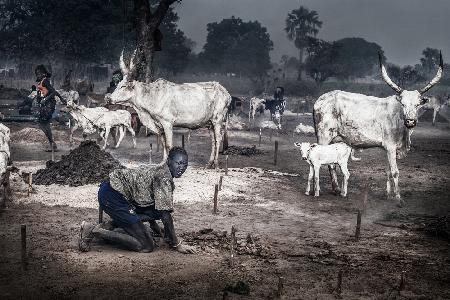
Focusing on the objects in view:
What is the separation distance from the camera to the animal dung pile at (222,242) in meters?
7.50

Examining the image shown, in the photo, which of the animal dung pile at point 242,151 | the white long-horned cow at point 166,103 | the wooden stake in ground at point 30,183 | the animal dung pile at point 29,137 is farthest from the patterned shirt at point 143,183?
the animal dung pile at point 29,137

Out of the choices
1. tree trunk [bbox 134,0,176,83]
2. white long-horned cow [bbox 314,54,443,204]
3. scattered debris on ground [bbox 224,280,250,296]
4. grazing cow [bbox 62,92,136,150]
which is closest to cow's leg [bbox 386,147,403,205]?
white long-horned cow [bbox 314,54,443,204]

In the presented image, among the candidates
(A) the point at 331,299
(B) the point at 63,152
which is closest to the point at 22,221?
(A) the point at 331,299

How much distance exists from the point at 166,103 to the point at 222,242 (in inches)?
286

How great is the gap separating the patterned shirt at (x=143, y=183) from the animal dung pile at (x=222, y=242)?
1.23 meters

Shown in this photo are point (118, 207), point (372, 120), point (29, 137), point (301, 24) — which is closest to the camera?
point (118, 207)

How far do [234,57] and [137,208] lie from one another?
94.2 metres

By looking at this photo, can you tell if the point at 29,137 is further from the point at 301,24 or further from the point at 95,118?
the point at 301,24

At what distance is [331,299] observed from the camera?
19.4 feet

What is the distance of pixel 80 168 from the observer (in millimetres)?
12180

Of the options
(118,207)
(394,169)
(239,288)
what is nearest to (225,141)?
(394,169)

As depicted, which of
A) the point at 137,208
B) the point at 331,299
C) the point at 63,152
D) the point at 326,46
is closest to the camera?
the point at 331,299

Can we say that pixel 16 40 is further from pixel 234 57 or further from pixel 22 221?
pixel 22 221

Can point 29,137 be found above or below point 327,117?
below
